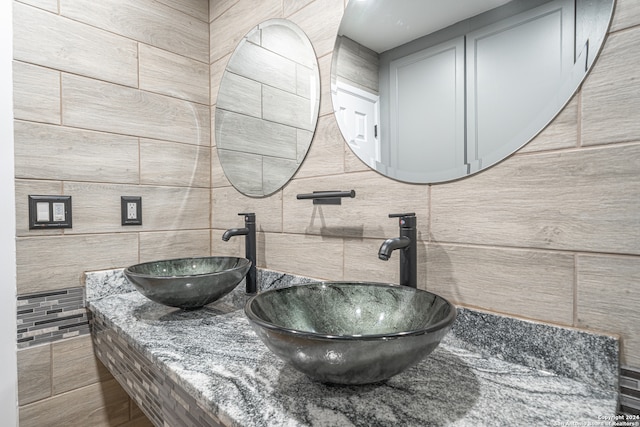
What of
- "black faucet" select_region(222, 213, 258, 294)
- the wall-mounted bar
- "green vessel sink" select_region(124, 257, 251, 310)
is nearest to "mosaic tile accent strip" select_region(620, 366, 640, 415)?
the wall-mounted bar

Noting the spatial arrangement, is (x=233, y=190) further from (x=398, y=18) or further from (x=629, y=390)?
(x=629, y=390)

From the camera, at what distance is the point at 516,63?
0.81 meters

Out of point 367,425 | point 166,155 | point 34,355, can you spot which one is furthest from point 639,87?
point 34,355

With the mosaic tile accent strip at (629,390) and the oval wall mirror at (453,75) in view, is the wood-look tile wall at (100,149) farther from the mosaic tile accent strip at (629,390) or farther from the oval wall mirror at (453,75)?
the mosaic tile accent strip at (629,390)

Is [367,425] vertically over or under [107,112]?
under

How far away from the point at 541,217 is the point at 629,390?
361 mm

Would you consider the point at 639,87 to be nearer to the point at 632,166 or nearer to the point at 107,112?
the point at 632,166

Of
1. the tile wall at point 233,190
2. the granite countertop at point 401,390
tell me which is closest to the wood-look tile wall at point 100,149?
the tile wall at point 233,190

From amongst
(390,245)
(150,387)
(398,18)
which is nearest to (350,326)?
(390,245)

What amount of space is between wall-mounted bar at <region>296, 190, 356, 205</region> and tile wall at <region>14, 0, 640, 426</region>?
2 cm

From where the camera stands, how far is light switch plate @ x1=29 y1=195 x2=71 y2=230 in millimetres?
1241

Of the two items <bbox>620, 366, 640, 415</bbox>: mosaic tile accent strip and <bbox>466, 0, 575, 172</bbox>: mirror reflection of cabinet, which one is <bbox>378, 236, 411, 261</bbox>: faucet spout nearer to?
<bbox>466, 0, 575, 172</bbox>: mirror reflection of cabinet

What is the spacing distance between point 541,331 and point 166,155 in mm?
1552

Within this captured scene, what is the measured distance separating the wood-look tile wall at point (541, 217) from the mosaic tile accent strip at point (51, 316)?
100cm
